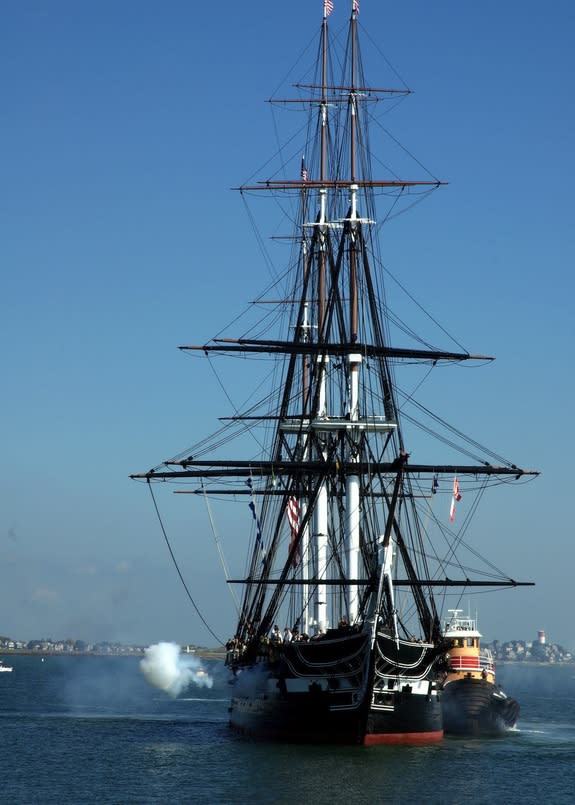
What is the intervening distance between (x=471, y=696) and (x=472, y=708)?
73 centimetres

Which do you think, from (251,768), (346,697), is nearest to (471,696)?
(346,697)

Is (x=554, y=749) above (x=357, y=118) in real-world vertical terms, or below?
below

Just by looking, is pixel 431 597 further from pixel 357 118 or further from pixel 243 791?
pixel 357 118

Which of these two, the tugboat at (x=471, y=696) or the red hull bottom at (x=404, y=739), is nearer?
the red hull bottom at (x=404, y=739)

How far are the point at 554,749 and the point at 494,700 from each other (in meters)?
6.79

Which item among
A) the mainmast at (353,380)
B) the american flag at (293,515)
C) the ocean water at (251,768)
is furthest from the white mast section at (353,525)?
the ocean water at (251,768)

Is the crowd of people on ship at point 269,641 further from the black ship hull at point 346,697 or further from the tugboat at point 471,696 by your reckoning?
the tugboat at point 471,696

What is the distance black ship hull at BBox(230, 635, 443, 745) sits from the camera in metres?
59.8

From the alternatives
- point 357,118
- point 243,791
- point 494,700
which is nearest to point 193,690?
point 494,700

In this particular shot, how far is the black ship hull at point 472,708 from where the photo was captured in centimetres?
7475

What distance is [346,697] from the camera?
60.2 metres

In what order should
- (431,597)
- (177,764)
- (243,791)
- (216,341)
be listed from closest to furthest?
(243,791) < (177,764) < (431,597) < (216,341)

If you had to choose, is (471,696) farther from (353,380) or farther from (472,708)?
(353,380)

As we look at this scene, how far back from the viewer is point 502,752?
66.2m
